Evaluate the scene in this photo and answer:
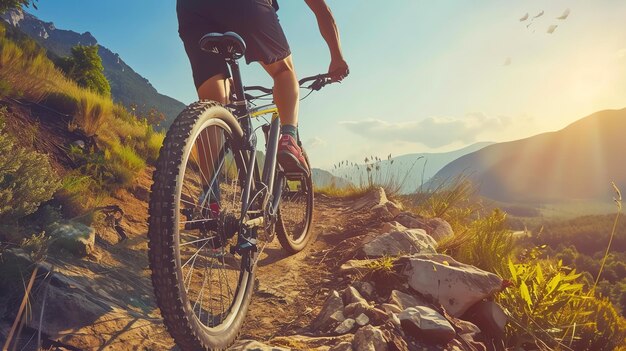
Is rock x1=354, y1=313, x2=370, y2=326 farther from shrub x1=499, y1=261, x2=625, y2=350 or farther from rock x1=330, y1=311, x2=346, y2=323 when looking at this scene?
shrub x1=499, y1=261, x2=625, y2=350

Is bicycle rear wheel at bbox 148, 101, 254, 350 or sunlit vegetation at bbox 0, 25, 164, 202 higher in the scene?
sunlit vegetation at bbox 0, 25, 164, 202

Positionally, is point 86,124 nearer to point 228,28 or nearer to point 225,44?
point 228,28

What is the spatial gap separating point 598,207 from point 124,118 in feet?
694

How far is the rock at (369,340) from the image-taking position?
Answer: 5.36 feet

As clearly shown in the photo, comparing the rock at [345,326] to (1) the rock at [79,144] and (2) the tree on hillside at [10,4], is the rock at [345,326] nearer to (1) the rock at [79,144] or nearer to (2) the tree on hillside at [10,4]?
(1) the rock at [79,144]

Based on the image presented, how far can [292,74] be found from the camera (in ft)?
8.29

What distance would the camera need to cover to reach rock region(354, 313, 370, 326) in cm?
193

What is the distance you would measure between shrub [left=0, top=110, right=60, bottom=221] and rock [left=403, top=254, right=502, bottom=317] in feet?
7.69

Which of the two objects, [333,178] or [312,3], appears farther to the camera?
[333,178]

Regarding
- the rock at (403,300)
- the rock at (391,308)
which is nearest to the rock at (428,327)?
the rock at (391,308)

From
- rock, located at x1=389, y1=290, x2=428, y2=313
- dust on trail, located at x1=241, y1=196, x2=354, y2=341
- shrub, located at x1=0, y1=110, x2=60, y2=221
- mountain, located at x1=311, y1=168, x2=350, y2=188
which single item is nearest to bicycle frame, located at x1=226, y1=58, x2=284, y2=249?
dust on trail, located at x1=241, y1=196, x2=354, y2=341

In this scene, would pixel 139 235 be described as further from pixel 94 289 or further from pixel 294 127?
pixel 294 127

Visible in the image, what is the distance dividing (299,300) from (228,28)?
1.81 m

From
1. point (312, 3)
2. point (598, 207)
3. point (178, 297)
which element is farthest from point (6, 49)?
point (598, 207)
